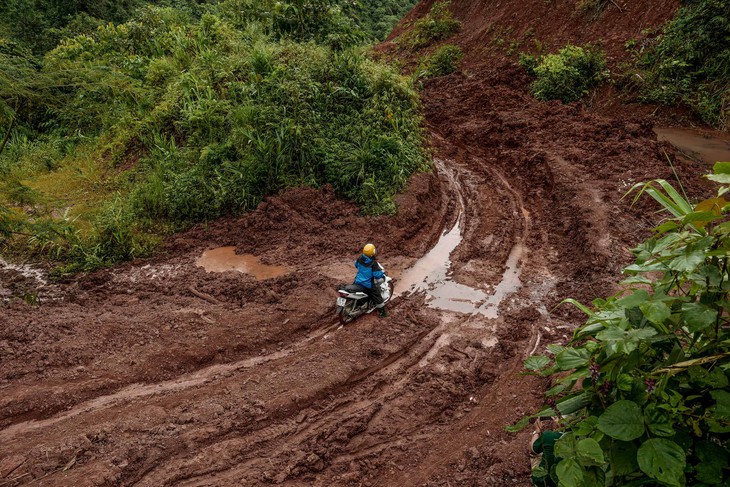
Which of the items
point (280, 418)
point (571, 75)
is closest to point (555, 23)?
point (571, 75)

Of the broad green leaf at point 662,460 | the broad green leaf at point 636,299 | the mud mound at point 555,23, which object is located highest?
the mud mound at point 555,23

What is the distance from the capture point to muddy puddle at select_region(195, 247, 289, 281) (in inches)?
326

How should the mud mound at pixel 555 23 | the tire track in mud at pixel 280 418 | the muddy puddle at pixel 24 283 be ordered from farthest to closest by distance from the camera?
1. the mud mound at pixel 555 23
2. the muddy puddle at pixel 24 283
3. the tire track in mud at pixel 280 418

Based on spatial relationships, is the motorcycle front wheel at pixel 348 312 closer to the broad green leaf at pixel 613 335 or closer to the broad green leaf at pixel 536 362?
the broad green leaf at pixel 536 362

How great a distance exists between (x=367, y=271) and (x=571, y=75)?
10397 millimetres

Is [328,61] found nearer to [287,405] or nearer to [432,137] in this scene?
[432,137]

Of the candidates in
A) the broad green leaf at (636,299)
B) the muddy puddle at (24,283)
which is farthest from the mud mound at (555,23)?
the muddy puddle at (24,283)

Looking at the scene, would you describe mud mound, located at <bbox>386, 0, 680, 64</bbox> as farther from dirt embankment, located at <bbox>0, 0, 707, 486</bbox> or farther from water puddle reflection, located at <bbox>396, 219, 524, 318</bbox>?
water puddle reflection, located at <bbox>396, 219, 524, 318</bbox>

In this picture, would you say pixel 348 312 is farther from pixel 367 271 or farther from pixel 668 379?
pixel 668 379

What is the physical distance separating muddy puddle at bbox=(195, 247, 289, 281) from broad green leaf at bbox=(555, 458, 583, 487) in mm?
6461

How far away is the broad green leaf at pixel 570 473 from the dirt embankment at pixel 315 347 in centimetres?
275

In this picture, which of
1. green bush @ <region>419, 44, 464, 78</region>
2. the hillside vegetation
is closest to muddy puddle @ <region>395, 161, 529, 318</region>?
the hillside vegetation

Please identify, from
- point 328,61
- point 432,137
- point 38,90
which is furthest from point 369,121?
point 38,90

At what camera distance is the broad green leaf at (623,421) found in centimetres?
205
